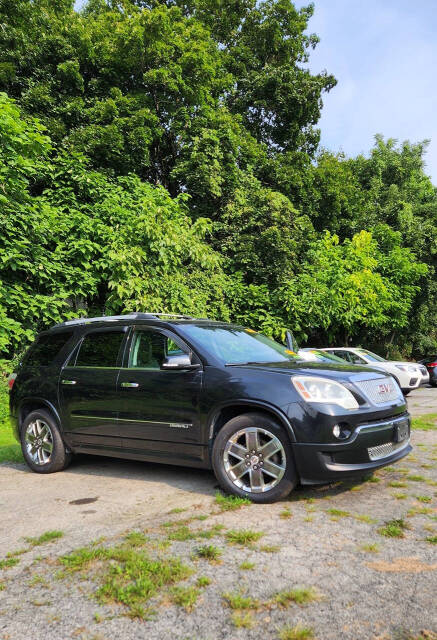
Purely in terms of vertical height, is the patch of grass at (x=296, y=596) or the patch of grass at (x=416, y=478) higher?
the patch of grass at (x=416, y=478)

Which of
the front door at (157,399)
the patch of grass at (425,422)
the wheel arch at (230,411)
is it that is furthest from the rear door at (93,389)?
the patch of grass at (425,422)

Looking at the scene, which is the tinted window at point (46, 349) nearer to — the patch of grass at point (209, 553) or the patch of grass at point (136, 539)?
the patch of grass at point (136, 539)

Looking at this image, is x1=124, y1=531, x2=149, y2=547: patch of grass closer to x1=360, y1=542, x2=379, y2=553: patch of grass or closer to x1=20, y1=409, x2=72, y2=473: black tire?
x1=360, y1=542, x2=379, y2=553: patch of grass

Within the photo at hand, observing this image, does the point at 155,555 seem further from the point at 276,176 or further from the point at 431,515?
the point at 276,176

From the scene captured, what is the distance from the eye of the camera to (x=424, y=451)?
6.41m

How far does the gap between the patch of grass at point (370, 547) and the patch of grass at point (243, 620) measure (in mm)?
1073

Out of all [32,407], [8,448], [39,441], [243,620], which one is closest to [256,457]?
[243,620]

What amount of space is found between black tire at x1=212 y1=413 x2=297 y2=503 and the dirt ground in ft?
0.49

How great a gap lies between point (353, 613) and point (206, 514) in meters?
1.78

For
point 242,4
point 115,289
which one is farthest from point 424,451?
point 242,4

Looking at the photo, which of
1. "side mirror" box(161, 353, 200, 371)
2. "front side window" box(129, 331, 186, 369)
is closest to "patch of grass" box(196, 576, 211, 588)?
"side mirror" box(161, 353, 200, 371)

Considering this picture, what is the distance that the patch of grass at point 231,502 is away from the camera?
4.21m

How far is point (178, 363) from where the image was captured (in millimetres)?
4812

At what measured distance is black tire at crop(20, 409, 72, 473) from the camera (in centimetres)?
589
